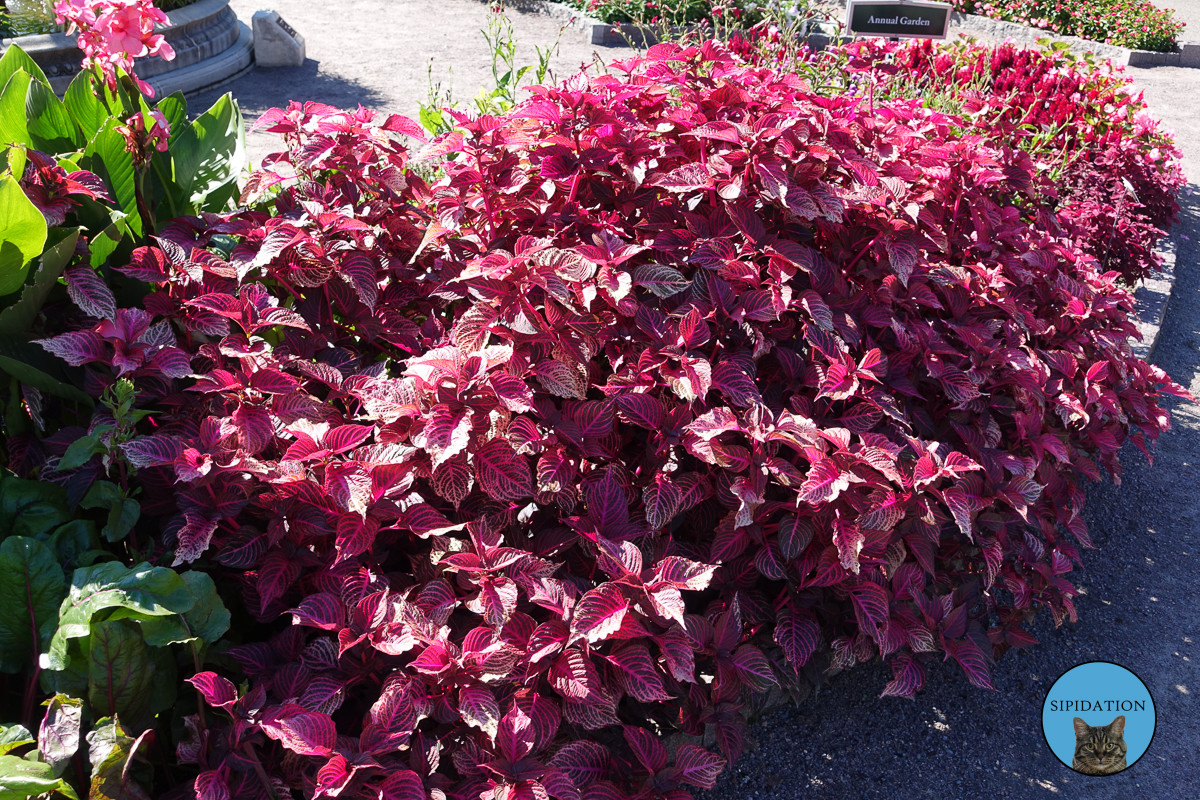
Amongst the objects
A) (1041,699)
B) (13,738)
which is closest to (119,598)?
(13,738)

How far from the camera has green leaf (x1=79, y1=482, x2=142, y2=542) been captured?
5.05 ft

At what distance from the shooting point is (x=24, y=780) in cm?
113

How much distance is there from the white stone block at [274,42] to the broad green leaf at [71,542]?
658cm

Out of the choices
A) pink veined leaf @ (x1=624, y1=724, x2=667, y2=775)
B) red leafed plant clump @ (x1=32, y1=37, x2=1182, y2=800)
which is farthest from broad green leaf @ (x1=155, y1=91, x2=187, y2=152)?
pink veined leaf @ (x1=624, y1=724, x2=667, y2=775)

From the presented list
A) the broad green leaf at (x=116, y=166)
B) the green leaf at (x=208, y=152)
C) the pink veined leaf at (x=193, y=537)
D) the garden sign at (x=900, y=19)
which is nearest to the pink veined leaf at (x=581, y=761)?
the pink veined leaf at (x=193, y=537)

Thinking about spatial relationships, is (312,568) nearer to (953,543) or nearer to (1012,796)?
(953,543)

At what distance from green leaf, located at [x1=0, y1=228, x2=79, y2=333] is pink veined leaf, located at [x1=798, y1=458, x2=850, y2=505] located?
4.73 feet

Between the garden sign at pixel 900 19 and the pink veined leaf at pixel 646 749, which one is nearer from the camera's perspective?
the pink veined leaf at pixel 646 749

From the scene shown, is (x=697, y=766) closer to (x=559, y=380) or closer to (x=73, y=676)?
(x=559, y=380)

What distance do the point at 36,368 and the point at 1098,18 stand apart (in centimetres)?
1208

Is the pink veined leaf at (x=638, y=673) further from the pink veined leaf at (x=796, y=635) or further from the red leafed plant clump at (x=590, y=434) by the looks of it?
the pink veined leaf at (x=796, y=635)

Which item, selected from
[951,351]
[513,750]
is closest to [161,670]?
[513,750]

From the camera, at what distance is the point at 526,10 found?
9.85 meters

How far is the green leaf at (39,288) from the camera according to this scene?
5.35 ft
